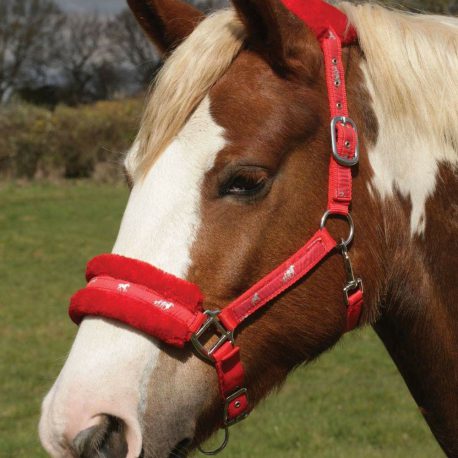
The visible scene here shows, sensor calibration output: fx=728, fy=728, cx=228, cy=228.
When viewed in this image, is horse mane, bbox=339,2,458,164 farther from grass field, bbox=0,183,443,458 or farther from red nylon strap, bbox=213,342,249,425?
grass field, bbox=0,183,443,458

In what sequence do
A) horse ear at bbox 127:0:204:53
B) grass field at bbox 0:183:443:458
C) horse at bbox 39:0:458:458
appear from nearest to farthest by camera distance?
horse at bbox 39:0:458:458 < horse ear at bbox 127:0:204:53 < grass field at bbox 0:183:443:458

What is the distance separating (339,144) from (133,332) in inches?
32.9

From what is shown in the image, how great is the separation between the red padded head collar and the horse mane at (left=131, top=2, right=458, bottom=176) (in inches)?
1.6

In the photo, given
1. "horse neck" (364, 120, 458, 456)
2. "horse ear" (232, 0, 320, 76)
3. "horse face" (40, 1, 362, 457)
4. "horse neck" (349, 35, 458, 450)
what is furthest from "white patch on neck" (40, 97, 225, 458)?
"horse neck" (364, 120, 458, 456)

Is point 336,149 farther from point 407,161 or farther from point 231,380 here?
point 231,380

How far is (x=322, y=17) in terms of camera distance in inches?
93.0

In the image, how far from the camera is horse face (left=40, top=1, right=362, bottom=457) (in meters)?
1.97

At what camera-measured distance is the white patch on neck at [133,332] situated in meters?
1.94

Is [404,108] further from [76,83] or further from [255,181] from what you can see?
[76,83]

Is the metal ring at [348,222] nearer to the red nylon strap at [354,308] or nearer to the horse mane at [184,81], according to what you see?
the red nylon strap at [354,308]

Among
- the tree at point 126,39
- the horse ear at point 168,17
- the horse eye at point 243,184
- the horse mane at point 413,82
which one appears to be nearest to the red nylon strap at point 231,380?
the horse eye at point 243,184

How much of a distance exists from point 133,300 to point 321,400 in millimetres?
4796

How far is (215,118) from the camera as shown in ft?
7.23

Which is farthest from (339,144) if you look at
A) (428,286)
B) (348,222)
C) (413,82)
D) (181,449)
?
(181,449)
